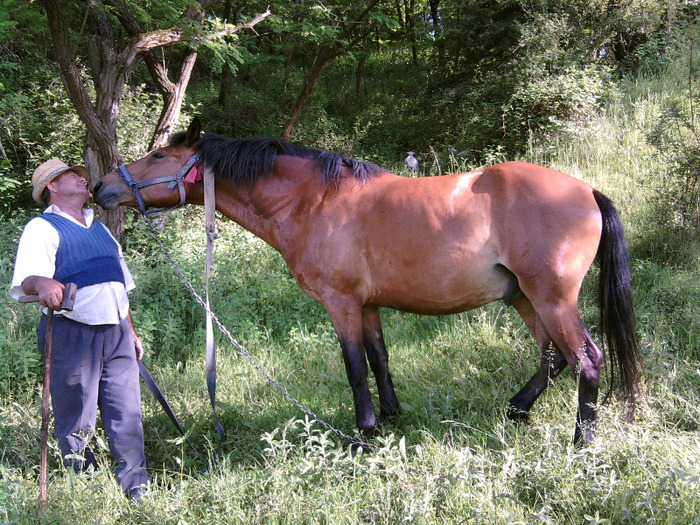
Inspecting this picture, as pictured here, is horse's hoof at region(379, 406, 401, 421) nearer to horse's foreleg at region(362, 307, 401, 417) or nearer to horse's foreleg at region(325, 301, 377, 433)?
horse's foreleg at region(362, 307, 401, 417)

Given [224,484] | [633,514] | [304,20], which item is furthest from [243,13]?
[633,514]

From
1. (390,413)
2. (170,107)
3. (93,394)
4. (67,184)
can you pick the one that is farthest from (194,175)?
(170,107)

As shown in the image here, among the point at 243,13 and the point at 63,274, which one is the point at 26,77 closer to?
the point at 243,13

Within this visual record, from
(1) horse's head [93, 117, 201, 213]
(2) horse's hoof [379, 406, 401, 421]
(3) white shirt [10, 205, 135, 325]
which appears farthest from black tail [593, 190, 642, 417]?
(3) white shirt [10, 205, 135, 325]

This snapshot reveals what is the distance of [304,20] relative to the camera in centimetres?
812

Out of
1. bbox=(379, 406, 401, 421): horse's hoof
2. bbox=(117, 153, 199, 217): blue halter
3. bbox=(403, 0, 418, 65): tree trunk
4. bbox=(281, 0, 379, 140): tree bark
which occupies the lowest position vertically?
bbox=(379, 406, 401, 421): horse's hoof

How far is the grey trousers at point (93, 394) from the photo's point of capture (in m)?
2.83

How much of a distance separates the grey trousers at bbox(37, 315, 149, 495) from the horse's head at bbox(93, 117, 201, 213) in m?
0.88

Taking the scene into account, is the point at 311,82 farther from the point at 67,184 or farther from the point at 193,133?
the point at 67,184

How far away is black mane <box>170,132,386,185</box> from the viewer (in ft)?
10.6

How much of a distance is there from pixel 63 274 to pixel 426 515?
244 cm

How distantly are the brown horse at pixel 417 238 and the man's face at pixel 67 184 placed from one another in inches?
8.9

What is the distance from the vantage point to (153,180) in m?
3.22

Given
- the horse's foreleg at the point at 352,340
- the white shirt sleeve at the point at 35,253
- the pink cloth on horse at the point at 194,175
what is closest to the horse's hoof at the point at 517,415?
the horse's foreleg at the point at 352,340
